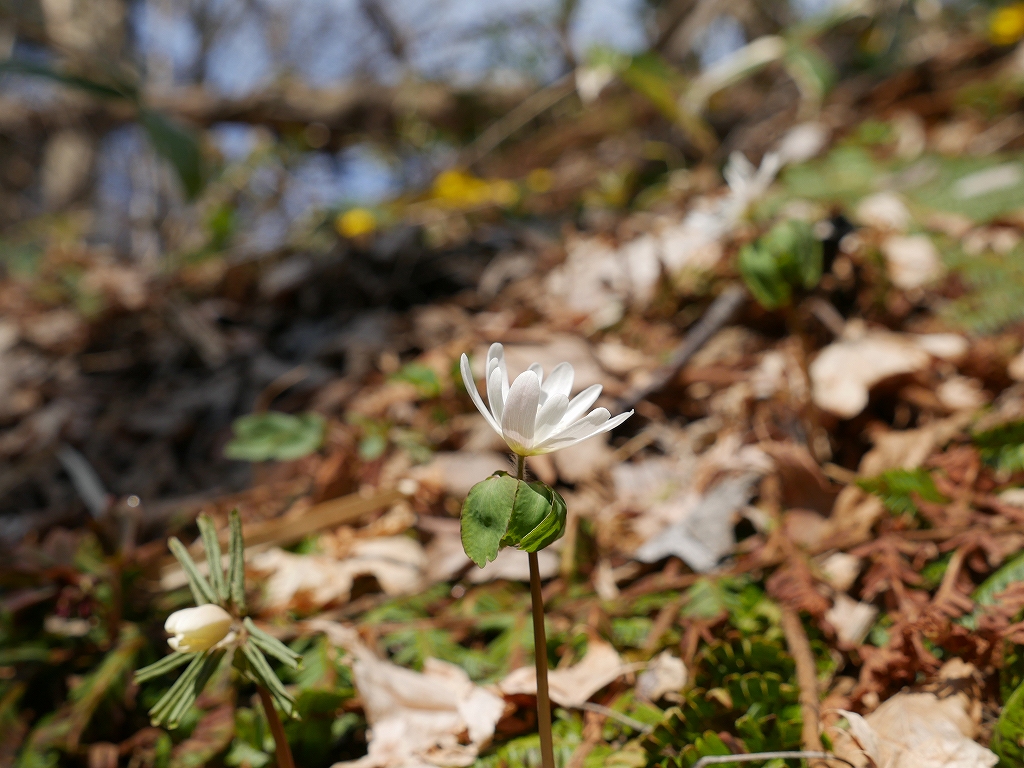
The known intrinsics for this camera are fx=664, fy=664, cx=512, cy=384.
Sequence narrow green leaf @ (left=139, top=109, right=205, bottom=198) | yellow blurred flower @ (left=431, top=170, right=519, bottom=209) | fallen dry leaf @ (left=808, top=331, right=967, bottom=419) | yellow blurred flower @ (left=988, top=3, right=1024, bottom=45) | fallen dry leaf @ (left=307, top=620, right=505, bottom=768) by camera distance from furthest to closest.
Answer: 1. yellow blurred flower @ (left=988, top=3, right=1024, bottom=45)
2. yellow blurred flower @ (left=431, top=170, right=519, bottom=209)
3. narrow green leaf @ (left=139, top=109, right=205, bottom=198)
4. fallen dry leaf @ (left=808, top=331, right=967, bottom=419)
5. fallen dry leaf @ (left=307, top=620, right=505, bottom=768)

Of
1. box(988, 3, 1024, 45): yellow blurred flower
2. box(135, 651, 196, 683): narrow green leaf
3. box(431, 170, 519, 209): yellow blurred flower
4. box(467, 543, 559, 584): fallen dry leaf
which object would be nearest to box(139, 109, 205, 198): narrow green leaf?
box(431, 170, 519, 209): yellow blurred flower

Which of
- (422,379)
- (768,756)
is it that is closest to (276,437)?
(422,379)

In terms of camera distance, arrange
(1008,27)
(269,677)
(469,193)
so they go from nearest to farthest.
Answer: (269,677) < (469,193) < (1008,27)

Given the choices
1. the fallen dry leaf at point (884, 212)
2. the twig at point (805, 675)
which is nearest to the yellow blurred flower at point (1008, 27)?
the fallen dry leaf at point (884, 212)

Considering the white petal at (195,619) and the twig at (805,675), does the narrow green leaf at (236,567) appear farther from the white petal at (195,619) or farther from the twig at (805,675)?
the twig at (805,675)

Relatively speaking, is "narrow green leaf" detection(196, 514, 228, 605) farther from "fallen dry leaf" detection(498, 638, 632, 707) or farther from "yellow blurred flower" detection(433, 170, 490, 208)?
"yellow blurred flower" detection(433, 170, 490, 208)

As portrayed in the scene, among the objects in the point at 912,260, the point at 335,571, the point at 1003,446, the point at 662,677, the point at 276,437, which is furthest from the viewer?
the point at 912,260

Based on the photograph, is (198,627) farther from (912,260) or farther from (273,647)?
(912,260)

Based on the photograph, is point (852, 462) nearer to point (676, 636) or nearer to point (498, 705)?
point (676, 636)
